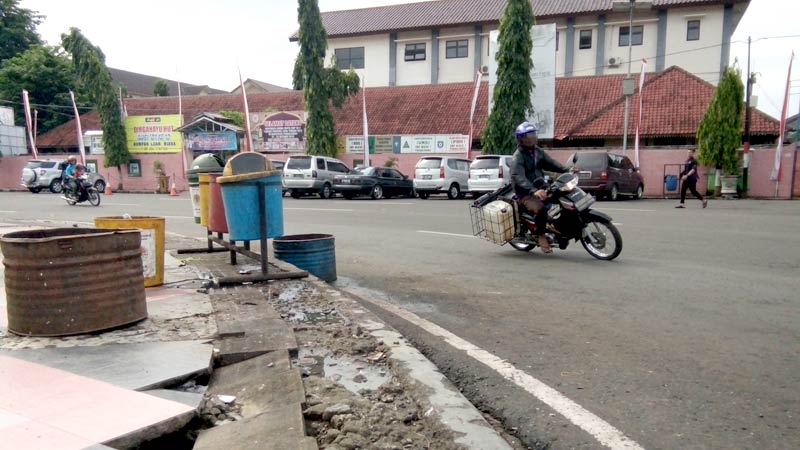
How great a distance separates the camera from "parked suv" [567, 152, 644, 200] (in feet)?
65.5

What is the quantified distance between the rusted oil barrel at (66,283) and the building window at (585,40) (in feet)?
132

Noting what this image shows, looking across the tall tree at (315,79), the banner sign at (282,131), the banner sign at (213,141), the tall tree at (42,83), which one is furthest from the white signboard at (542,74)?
the tall tree at (42,83)

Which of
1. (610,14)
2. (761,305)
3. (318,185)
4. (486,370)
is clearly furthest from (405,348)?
(610,14)

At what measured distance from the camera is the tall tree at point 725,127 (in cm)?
2314

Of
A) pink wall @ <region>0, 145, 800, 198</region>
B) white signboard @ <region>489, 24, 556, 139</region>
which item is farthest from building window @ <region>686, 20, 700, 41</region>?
white signboard @ <region>489, 24, 556, 139</region>

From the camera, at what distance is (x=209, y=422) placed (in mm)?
2896

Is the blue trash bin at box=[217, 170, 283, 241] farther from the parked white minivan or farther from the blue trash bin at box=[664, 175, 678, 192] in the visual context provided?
the blue trash bin at box=[664, 175, 678, 192]

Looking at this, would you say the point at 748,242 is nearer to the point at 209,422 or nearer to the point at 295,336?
the point at 295,336

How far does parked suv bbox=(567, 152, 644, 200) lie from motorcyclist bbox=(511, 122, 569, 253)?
469 inches

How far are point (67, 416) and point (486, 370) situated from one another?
239cm

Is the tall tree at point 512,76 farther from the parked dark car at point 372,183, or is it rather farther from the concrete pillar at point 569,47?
the concrete pillar at point 569,47

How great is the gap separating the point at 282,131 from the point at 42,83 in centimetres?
2189

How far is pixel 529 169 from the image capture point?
816 centimetres

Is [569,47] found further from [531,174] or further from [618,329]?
[618,329]
